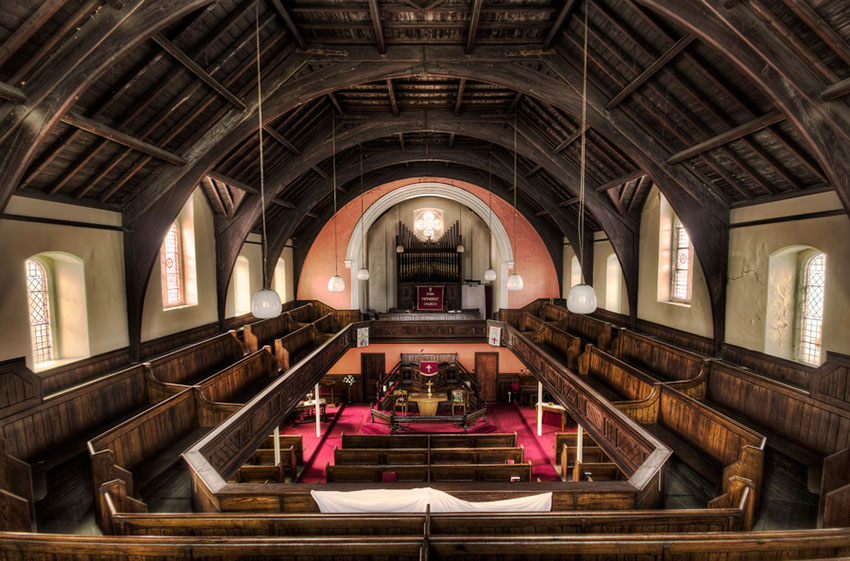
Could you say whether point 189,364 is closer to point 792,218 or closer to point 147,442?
point 147,442

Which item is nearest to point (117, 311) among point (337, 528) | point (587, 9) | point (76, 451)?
point (76, 451)

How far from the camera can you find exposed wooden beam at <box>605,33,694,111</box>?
494 cm

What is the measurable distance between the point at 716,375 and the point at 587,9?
6.44 m

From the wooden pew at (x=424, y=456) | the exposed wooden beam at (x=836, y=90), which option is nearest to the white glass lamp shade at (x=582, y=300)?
the exposed wooden beam at (x=836, y=90)

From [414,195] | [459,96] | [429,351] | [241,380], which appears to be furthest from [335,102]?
[429,351]

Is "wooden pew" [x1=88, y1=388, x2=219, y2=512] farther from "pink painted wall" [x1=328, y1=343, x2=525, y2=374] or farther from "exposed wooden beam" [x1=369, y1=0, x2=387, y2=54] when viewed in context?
"pink painted wall" [x1=328, y1=343, x2=525, y2=374]

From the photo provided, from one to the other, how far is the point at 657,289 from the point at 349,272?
1131cm

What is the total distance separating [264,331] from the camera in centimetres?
1188

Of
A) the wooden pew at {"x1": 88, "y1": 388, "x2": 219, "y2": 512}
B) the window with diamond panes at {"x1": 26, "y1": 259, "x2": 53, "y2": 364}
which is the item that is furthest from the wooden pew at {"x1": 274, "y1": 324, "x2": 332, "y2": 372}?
the window with diamond panes at {"x1": 26, "y1": 259, "x2": 53, "y2": 364}

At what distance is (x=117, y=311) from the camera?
727cm

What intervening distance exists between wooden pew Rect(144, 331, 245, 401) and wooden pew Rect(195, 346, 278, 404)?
46 cm

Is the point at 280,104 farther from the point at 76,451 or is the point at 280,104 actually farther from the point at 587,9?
the point at 76,451

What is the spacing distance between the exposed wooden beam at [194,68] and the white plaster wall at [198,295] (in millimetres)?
4088

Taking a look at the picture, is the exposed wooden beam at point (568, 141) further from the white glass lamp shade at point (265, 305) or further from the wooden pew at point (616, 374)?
the white glass lamp shade at point (265, 305)
